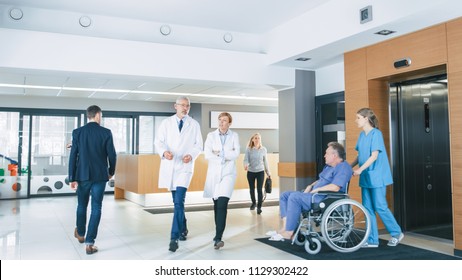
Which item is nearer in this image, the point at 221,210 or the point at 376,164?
the point at 221,210

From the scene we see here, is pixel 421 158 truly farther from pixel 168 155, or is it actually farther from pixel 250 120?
pixel 250 120

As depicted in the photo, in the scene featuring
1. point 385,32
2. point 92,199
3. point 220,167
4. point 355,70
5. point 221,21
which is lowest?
point 92,199

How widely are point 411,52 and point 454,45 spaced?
1.87 ft

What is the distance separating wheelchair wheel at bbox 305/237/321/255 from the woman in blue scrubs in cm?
65

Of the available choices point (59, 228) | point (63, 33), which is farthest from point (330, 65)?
point (59, 228)

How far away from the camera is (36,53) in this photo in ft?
17.0

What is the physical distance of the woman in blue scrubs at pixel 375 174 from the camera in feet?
14.0

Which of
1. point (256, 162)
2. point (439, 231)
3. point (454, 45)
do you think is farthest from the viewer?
point (256, 162)

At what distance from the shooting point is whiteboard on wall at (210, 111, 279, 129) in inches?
439

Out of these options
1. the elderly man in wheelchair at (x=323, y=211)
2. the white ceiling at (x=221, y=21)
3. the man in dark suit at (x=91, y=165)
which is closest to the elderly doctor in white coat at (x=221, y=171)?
the elderly man in wheelchair at (x=323, y=211)

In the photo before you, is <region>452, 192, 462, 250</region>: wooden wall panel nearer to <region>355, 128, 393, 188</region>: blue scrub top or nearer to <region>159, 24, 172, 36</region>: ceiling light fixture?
<region>355, 128, 393, 188</region>: blue scrub top

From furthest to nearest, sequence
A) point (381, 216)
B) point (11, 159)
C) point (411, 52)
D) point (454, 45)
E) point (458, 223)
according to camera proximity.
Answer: point (11, 159), point (411, 52), point (381, 216), point (454, 45), point (458, 223)

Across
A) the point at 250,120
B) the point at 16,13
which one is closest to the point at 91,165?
the point at 16,13

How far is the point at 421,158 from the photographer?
17.1ft
